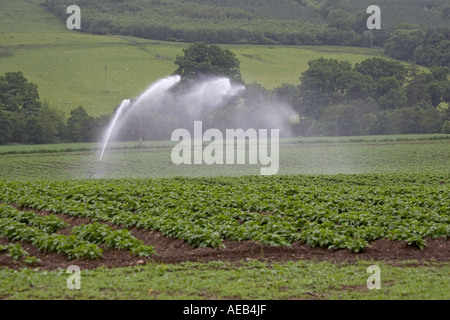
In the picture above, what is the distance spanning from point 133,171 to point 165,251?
3881cm

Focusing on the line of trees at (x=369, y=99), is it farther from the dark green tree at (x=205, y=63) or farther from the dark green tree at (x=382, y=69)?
the dark green tree at (x=205, y=63)

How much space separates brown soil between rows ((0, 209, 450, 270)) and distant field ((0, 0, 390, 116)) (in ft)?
286

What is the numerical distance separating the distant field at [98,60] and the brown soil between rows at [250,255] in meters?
87.2

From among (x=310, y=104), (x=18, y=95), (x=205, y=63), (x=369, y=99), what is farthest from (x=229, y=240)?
(x=369, y=99)

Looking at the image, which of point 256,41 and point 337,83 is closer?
point 337,83

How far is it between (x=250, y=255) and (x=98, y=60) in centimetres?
12041

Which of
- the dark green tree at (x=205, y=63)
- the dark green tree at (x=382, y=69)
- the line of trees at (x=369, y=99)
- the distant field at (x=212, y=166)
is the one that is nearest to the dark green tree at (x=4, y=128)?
the distant field at (x=212, y=166)

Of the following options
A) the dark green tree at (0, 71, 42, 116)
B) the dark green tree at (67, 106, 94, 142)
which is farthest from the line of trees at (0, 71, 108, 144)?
the dark green tree at (0, 71, 42, 116)

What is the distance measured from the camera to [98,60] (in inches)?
5089

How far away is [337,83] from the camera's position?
110188mm

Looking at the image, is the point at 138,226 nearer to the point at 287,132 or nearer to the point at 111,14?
the point at 287,132

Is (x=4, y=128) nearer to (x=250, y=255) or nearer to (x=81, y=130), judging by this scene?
(x=81, y=130)
